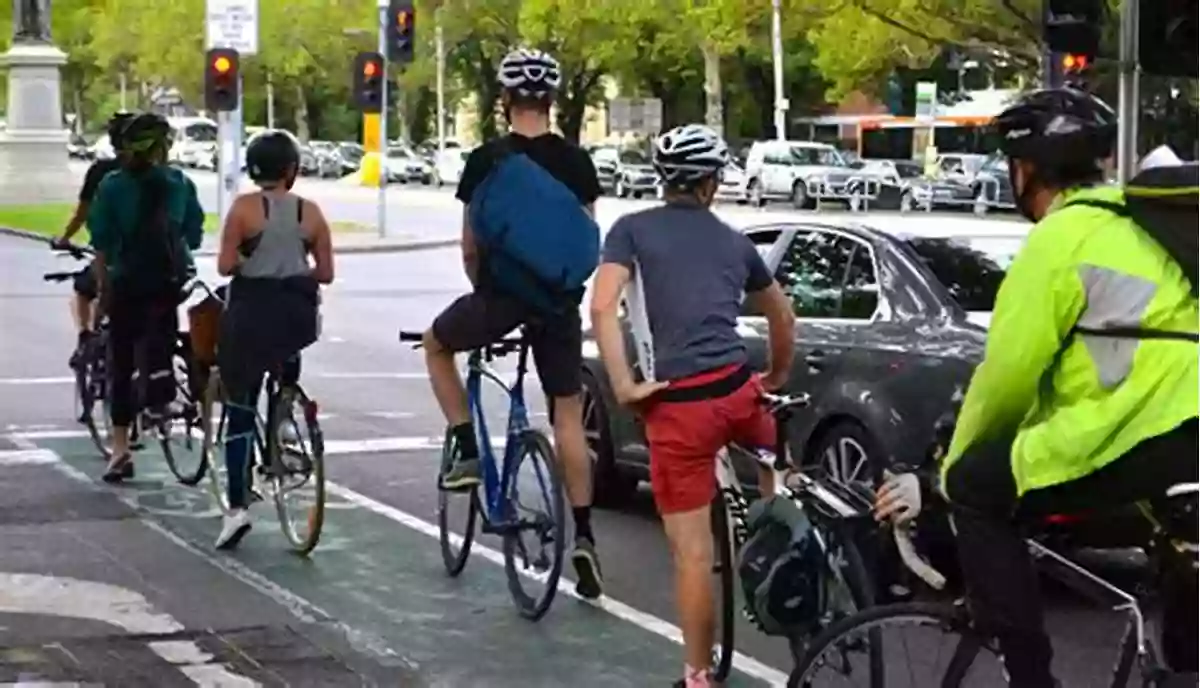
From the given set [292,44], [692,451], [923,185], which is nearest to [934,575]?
[692,451]

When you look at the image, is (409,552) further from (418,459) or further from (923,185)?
(923,185)

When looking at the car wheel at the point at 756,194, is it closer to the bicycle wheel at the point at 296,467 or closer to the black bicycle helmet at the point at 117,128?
the black bicycle helmet at the point at 117,128

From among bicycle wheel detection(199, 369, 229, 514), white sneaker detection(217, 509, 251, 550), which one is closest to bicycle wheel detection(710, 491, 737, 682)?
white sneaker detection(217, 509, 251, 550)

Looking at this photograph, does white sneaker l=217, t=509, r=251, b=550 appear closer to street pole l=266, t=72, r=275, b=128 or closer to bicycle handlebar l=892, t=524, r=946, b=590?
bicycle handlebar l=892, t=524, r=946, b=590

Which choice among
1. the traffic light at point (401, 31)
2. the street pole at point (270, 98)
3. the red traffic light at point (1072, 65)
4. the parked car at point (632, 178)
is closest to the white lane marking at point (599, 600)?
the red traffic light at point (1072, 65)

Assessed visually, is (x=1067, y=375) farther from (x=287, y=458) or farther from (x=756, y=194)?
(x=756, y=194)

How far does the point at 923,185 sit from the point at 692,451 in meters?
45.2

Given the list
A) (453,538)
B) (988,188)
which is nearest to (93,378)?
(453,538)

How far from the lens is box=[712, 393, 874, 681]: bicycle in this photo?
5219 mm

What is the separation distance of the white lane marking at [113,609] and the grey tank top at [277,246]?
1374 millimetres

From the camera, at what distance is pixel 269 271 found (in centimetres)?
852

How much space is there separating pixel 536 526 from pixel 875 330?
6.04 ft

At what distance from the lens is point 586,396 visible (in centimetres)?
1026

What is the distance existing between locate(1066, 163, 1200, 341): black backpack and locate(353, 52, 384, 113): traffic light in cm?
3266
